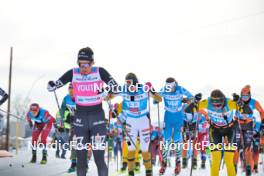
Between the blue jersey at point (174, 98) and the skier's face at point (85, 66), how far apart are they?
3997mm

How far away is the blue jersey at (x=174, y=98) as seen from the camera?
10.9 metres

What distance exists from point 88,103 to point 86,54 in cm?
82

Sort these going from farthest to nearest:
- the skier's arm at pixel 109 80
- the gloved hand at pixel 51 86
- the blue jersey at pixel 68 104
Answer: the blue jersey at pixel 68 104 < the gloved hand at pixel 51 86 < the skier's arm at pixel 109 80

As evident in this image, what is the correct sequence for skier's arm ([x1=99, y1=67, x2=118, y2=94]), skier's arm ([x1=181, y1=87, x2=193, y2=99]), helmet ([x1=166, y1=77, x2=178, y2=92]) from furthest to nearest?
helmet ([x1=166, y1=77, x2=178, y2=92]), skier's arm ([x1=181, y1=87, x2=193, y2=99]), skier's arm ([x1=99, y1=67, x2=118, y2=94])

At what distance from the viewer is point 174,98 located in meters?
11.1

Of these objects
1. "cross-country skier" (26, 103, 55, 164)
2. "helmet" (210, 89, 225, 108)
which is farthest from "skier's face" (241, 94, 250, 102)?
"cross-country skier" (26, 103, 55, 164)

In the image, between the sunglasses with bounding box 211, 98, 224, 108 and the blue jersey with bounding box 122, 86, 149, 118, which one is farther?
the blue jersey with bounding box 122, 86, 149, 118

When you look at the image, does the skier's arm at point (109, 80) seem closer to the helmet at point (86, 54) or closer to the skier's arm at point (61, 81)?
the helmet at point (86, 54)

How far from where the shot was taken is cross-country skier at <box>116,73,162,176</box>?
9.23m

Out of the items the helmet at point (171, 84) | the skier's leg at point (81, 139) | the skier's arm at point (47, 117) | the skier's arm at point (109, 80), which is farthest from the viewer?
the skier's arm at point (47, 117)

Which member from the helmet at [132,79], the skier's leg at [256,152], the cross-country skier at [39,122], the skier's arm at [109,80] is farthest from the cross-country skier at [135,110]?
the skier's leg at [256,152]

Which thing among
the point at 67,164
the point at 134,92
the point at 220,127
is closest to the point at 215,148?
the point at 220,127

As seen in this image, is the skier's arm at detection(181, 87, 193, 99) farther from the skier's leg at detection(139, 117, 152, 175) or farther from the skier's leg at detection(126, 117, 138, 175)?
the skier's leg at detection(126, 117, 138, 175)

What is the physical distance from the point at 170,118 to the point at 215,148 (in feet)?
9.56
